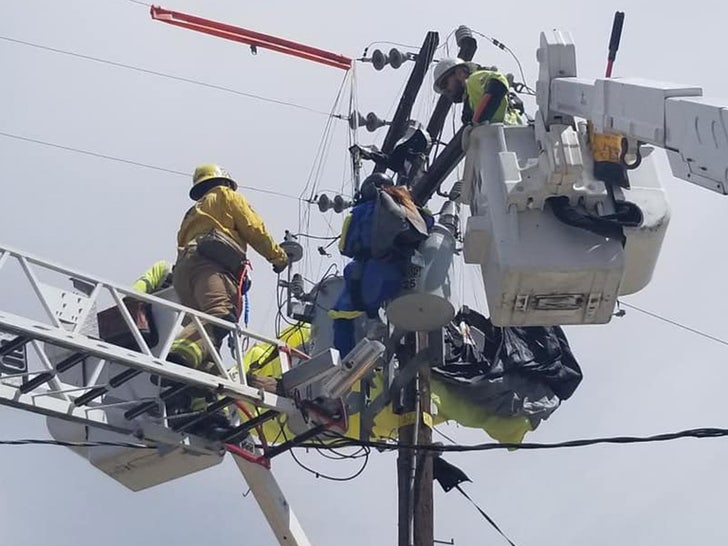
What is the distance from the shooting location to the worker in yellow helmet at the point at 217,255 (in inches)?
370

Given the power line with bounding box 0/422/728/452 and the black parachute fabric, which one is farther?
the black parachute fabric

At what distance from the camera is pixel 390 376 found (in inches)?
415

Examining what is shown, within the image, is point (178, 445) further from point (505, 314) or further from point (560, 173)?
point (560, 173)

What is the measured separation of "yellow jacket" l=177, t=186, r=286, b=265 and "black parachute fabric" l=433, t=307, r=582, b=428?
2.41 m

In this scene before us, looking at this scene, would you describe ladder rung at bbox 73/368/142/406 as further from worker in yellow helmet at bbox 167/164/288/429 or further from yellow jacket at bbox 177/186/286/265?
yellow jacket at bbox 177/186/286/265

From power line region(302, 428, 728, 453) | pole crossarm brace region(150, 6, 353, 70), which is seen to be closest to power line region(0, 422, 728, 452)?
power line region(302, 428, 728, 453)

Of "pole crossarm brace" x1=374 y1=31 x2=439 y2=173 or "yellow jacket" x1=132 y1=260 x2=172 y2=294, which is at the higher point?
"pole crossarm brace" x1=374 y1=31 x2=439 y2=173

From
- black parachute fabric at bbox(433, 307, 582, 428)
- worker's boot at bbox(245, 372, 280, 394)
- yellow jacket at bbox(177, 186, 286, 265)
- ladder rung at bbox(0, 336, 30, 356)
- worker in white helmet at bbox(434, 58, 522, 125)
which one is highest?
worker in white helmet at bbox(434, 58, 522, 125)

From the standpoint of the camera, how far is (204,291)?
373 inches

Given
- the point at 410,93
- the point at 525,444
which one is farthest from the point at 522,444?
the point at 410,93

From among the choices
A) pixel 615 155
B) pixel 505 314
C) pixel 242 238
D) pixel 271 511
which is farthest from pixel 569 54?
pixel 271 511

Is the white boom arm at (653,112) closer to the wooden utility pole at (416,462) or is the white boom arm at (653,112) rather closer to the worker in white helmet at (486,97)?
the worker in white helmet at (486,97)

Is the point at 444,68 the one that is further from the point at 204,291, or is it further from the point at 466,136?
the point at 204,291

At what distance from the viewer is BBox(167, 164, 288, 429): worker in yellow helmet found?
30.8ft
